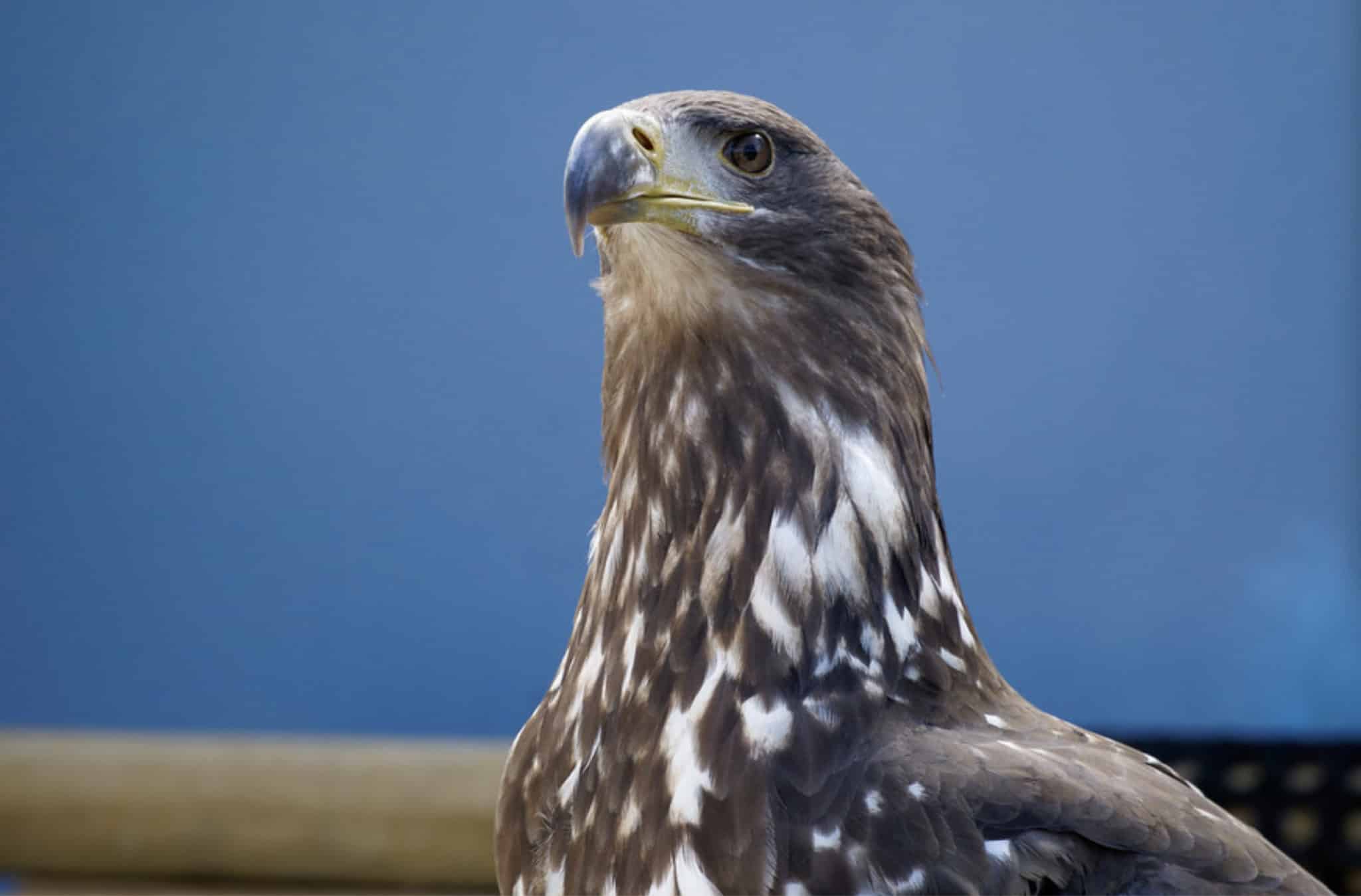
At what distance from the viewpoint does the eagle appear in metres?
1.32

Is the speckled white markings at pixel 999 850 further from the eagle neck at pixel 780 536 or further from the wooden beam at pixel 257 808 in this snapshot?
the wooden beam at pixel 257 808

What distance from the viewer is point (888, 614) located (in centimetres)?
145

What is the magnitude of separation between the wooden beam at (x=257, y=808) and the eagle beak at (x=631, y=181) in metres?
2.08

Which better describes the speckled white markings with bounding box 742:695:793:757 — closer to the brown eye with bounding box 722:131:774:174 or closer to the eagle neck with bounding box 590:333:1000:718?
the eagle neck with bounding box 590:333:1000:718

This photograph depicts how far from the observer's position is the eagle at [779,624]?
4.33 ft

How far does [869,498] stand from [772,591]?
0.43 feet

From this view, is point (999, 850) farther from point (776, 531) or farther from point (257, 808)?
point (257, 808)

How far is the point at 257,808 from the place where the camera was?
3.36 meters

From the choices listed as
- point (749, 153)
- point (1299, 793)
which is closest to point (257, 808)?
point (1299, 793)

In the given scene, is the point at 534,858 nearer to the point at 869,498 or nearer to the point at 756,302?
the point at 869,498

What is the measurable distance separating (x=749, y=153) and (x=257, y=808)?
2386mm

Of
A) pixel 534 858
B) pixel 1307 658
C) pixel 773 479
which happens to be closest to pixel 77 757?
pixel 534 858

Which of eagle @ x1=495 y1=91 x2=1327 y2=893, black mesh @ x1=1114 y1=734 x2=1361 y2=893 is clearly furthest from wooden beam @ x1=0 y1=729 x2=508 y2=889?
eagle @ x1=495 y1=91 x2=1327 y2=893

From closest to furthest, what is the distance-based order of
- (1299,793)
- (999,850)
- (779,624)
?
(999,850)
(779,624)
(1299,793)
